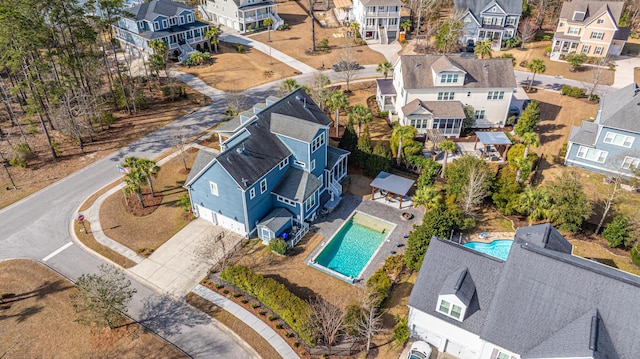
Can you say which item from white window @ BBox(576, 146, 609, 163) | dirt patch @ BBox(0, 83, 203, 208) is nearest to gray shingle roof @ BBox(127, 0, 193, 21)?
dirt patch @ BBox(0, 83, 203, 208)

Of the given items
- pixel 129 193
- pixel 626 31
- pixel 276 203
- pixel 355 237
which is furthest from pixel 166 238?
pixel 626 31

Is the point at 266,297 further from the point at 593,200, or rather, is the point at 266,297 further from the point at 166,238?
the point at 593,200

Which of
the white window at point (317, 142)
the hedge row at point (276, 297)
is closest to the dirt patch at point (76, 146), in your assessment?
the white window at point (317, 142)

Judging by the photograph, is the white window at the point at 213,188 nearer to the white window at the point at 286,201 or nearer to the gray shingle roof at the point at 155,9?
the white window at the point at 286,201

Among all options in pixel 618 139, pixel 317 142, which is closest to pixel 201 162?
pixel 317 142

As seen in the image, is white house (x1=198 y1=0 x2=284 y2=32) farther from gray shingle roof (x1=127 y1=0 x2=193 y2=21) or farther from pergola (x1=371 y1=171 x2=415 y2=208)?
pergola (x1=371 y1=171 x2=415 y2=208)

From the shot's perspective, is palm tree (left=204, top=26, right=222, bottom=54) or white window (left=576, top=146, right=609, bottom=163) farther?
palm tree (left=204, top=26, right=222, bottom=54)

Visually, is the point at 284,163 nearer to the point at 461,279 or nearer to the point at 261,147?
the point at 261,147
